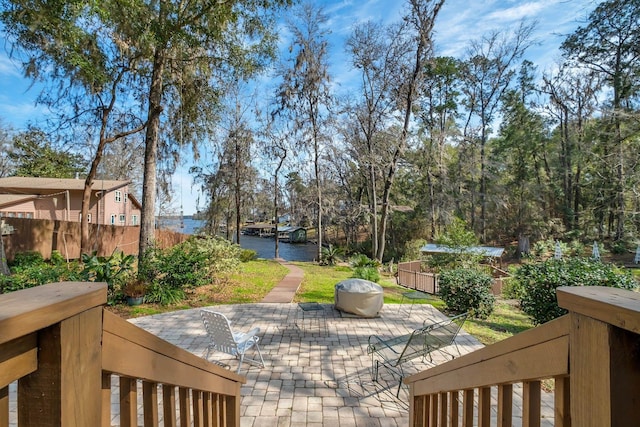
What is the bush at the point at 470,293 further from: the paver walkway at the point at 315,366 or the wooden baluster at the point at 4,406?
the wooden baluster at the point at 4,406

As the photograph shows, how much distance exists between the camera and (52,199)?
18094mm

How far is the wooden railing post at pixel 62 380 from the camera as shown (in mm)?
617

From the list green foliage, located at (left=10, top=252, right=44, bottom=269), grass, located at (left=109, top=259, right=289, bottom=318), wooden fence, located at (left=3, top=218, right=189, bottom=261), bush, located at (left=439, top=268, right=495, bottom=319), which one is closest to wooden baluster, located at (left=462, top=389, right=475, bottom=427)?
bush, located at (left=439, top=268, right=495, bottom=319)

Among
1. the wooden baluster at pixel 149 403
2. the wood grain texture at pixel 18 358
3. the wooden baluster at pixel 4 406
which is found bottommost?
the wooden baluster at pixel 149 403

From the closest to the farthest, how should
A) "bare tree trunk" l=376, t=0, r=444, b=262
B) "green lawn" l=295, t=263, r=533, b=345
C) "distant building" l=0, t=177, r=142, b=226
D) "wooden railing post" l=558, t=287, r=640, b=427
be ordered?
"wooden railing post" l=558, t=287, r=640, b=427
"green lawn" l=295, t=263, r=533, b=345
"bare tree trunk" l=376, t=0, r=444, b=262
"distant building" l=0, t=177, r=142, b=226

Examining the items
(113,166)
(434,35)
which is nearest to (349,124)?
(434,35)

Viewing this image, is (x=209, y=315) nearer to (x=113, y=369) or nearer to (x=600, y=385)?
(x=113, y=369)

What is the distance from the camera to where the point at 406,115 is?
15.6 meters

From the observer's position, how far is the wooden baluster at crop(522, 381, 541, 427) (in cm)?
92

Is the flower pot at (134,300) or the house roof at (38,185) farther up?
the house roof at (38,185)

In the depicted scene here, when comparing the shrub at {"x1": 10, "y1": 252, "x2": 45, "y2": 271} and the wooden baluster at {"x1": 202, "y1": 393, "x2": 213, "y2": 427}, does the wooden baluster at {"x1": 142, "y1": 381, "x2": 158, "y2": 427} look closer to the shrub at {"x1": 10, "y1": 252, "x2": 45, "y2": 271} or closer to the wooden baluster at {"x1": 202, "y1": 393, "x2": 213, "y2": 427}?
the wooden baluster at {"x1": 202, "y1": 393, "x2": 213, "y2": 427}

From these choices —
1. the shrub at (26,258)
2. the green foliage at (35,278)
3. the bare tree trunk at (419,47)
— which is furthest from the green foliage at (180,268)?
the bare tree trunk at (419,47)

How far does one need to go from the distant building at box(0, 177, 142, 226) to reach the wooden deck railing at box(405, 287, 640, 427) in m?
19.0

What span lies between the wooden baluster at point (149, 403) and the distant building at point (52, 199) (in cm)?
1840
